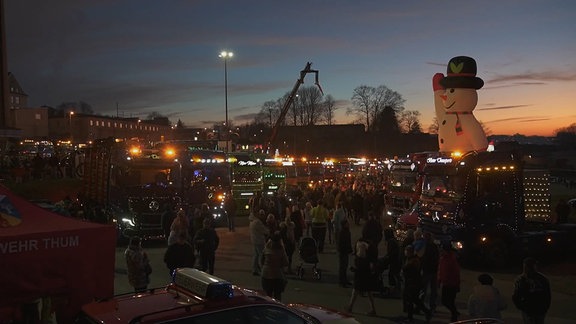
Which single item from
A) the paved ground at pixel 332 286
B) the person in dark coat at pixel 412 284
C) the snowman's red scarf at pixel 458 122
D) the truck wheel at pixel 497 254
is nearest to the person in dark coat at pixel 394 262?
the paved ground at pixel 332 286

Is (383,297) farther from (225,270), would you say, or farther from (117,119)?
(117,119)

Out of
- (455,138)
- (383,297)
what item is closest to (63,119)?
(455,138)

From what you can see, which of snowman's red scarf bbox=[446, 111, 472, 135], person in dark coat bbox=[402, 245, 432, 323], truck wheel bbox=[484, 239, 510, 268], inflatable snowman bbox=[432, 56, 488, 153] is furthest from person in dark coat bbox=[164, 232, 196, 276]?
snowman's red scarf bbox=[446, 111, 472, 135]

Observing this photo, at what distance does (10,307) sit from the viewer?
5.49 meters

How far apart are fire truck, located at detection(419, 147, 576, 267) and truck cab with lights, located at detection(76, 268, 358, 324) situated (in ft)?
35.0

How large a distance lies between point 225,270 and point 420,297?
19.7 ft

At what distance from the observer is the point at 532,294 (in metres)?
7.85

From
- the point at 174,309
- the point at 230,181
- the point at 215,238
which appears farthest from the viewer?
the point at 230,181

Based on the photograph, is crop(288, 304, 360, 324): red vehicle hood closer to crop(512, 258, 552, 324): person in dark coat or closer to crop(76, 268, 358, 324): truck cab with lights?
crop(76, 268, 358, 324): truck cab with lights

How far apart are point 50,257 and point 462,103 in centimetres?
1846

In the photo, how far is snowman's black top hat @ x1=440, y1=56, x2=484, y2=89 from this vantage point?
21.0m

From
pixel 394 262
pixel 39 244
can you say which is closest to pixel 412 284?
pixel 394 262

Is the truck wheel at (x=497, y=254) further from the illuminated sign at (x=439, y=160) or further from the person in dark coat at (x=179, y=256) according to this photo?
the person in dark coat at (x=179, y=256)

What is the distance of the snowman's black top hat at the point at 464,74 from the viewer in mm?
21031
